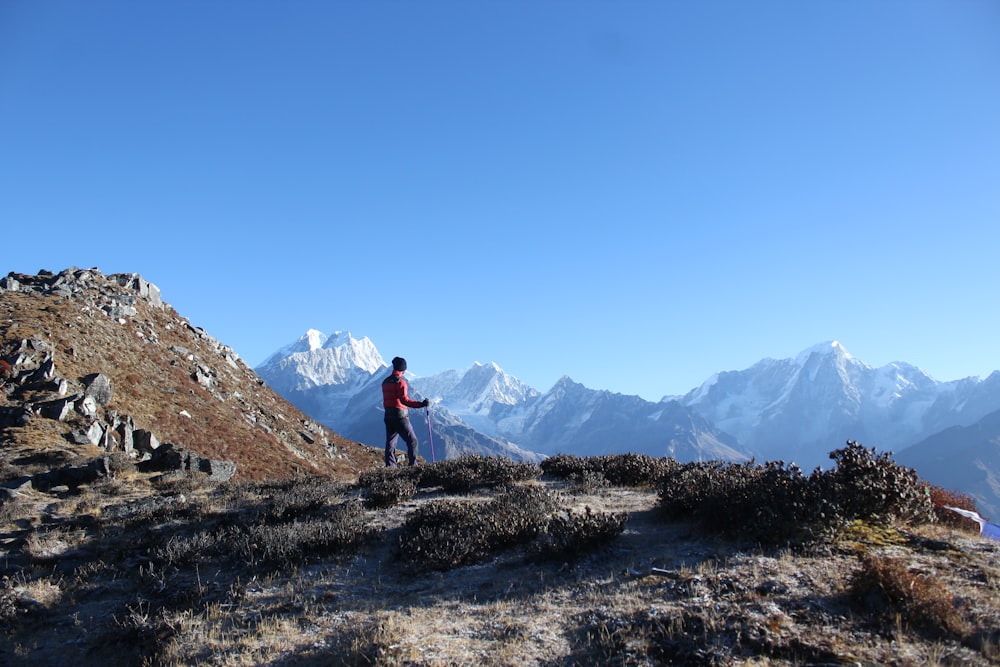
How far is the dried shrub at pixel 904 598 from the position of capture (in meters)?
5.21

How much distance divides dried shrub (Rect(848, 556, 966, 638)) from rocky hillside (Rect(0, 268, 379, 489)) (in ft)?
55.0

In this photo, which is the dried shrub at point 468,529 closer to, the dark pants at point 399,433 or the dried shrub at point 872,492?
the dried shrub at point 872,492

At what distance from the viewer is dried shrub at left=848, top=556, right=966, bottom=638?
5.21 metres

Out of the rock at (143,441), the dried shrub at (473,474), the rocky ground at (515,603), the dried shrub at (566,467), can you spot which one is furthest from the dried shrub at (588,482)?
the rock at (143,441)

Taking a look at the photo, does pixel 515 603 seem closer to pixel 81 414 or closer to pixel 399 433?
pixel 399 433

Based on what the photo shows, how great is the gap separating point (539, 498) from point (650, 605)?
3.97 metres

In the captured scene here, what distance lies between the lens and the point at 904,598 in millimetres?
5520

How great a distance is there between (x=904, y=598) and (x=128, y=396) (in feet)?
101

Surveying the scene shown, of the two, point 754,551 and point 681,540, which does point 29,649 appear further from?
point 754,551

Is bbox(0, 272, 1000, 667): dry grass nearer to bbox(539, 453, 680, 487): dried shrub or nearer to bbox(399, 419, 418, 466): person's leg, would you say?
bbox(539, 453, 680, 487): dried shrub

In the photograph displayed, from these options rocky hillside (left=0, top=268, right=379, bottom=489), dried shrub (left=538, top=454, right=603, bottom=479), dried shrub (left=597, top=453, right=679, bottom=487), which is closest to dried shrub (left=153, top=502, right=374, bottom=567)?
dried shrub (left=538, top=454, right=603, bottom=479)

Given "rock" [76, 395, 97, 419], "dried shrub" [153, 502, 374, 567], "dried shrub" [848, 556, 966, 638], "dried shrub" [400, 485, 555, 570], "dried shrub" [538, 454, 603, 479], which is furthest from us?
"rock" [76, 395, 97, 419]

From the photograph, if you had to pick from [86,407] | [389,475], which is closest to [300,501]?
[389,475]

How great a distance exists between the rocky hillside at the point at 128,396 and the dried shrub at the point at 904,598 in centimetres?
1677
